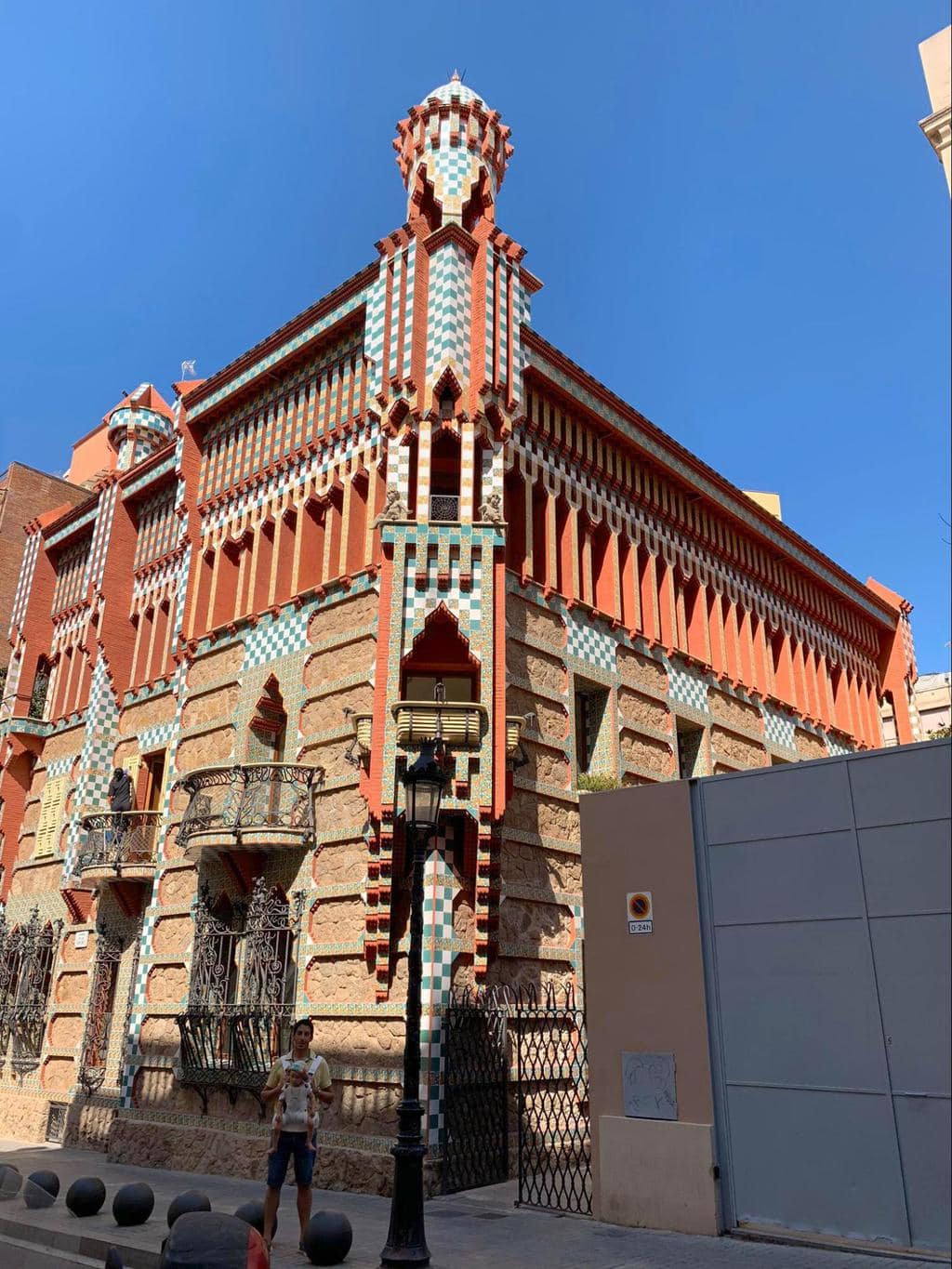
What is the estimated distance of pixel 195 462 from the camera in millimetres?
18391

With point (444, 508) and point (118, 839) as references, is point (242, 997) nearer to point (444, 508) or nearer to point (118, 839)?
point (118, 839)

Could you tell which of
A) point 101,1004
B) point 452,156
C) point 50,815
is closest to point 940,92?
point 452,156

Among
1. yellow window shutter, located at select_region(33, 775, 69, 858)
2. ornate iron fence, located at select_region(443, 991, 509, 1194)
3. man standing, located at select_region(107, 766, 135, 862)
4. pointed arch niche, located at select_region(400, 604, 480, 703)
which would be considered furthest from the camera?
yellow window shutter, located at select_region(33, 775, 69, 858)

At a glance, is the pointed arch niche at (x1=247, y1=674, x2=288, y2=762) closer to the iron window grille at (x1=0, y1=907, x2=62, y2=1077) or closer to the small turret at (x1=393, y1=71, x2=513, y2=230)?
the iron window grille at (x1=0, y1=907, x2=62, y2=1077)

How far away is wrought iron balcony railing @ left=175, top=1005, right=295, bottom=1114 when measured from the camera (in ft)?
41.8

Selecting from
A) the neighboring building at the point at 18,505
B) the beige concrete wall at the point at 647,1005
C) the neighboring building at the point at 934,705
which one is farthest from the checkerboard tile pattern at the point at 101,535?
the neighboring building at the point at 934,705

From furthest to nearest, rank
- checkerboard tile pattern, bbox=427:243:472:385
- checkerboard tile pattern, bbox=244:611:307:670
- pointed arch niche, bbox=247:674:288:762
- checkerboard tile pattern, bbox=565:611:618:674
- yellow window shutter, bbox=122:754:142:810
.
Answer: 1. yellow window shutter, bbox=122:754:142:810
2. checkerboard tile pattern, bbox=565:611:618:674
3. pointed arch niche, bbox=247:674:288:762
4. checkerboard tile pattern, bbox=244:611:307:670
5. checkerboard tile pattern, bbox=427:243:472:385

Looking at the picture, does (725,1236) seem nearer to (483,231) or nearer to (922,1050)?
(922,1050)

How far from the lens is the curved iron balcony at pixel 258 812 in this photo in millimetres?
13289

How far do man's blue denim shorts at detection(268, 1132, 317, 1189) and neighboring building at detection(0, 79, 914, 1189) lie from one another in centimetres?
352

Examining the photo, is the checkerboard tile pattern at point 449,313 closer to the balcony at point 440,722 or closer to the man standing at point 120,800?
the balcony at point 440,722

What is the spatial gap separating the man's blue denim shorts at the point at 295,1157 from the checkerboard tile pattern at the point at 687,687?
434 inches

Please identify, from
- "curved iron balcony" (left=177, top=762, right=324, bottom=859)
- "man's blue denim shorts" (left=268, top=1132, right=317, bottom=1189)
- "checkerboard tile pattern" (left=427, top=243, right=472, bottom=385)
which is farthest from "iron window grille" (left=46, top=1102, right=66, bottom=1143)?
"checkerboard tile pattern" (left=427, top=243, right=472, bottom=385)

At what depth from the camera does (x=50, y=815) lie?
20188 millimetres
